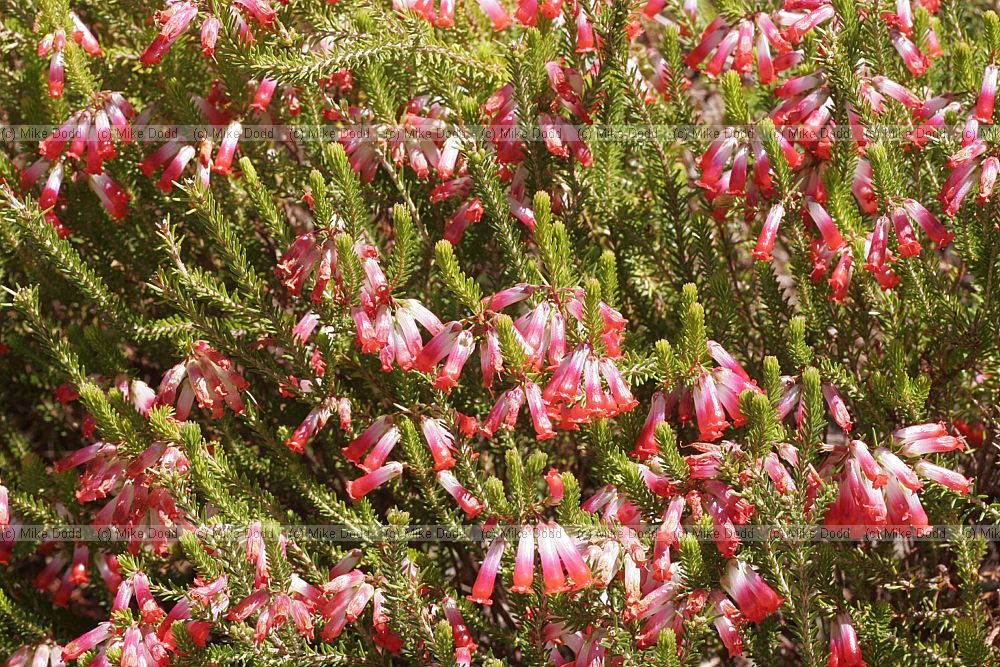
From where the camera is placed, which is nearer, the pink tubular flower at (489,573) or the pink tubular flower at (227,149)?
the pink tubular flower at (489,573)

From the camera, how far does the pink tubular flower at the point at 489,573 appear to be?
256 centimetres

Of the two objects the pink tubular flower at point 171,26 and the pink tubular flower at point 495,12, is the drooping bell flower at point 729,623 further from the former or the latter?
the pink tubular flower at point 171,26

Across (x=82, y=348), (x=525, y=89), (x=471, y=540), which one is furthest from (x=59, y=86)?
(x=471, y=540)

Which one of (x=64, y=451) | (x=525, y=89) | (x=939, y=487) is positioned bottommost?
(x=64, y=451)

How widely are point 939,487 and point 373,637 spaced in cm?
176

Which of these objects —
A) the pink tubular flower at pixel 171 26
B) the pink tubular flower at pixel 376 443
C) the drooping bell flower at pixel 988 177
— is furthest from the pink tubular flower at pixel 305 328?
the drooping bell flower at pixel 988 177

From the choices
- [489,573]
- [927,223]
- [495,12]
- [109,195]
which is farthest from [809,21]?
[109,195]

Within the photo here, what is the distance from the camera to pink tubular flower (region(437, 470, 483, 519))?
9.02 feet

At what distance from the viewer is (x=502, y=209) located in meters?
2.86

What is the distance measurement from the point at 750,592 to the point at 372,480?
44.6 inches

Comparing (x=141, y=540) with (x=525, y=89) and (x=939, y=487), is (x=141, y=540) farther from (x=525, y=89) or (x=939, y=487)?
(x=939, y=487)

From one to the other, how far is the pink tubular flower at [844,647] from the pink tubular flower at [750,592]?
12.7 inches

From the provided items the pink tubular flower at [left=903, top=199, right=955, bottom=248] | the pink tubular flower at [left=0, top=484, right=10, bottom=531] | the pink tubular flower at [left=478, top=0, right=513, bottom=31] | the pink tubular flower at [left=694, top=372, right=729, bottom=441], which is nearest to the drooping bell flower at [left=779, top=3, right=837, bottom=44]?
the pink tubular flower at [left=903, top=199, right=955, bottom=248]

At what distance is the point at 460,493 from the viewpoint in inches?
111
